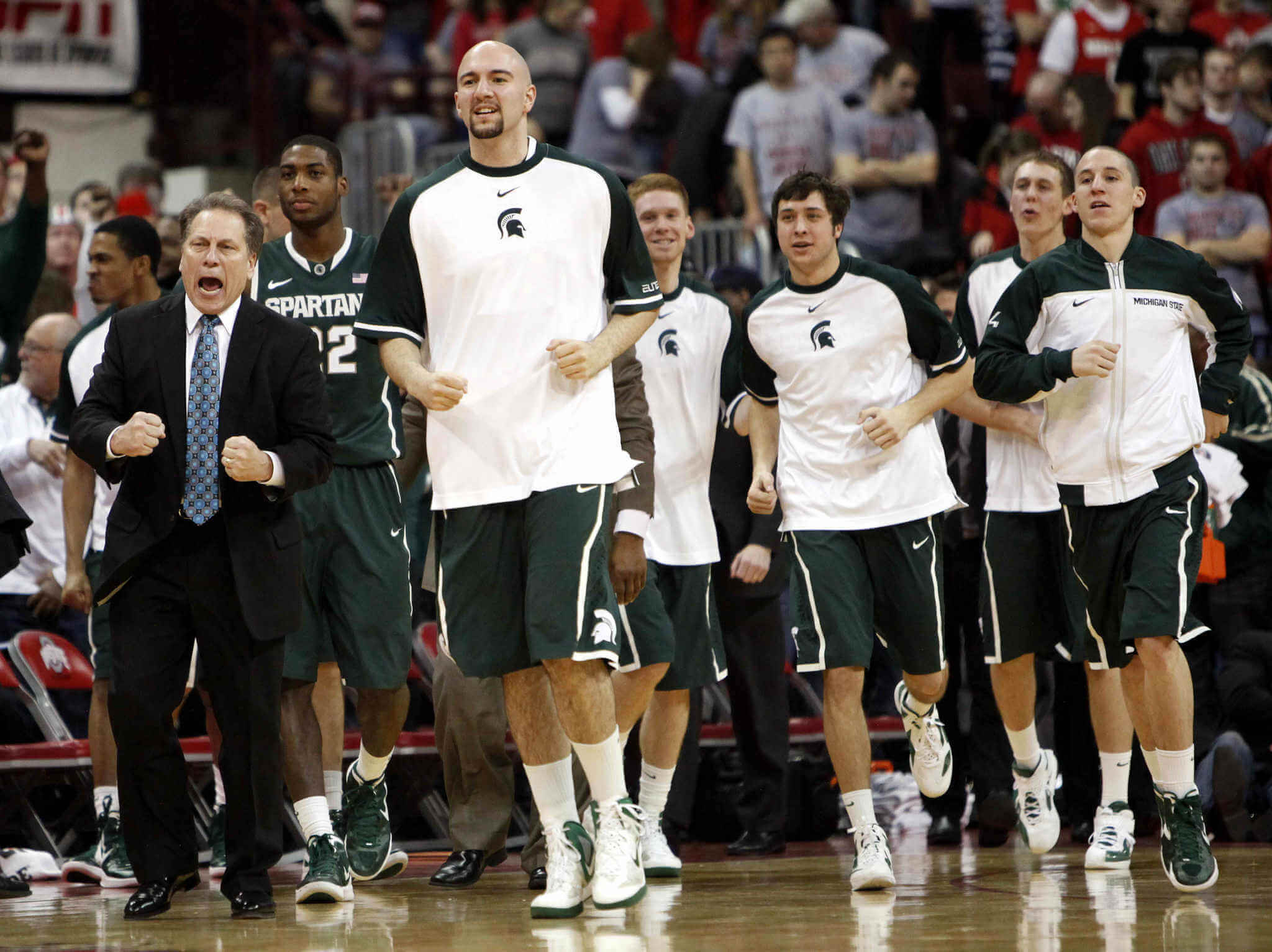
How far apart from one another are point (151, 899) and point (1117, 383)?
3.82 metres

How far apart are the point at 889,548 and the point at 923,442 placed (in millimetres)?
431

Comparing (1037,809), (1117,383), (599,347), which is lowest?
(1037,809)

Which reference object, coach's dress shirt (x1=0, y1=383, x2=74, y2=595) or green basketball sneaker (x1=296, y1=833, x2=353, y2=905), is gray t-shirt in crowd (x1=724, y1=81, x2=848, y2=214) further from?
green basketball sneaker (x1=296, y1=833, x2=353, y2=905)

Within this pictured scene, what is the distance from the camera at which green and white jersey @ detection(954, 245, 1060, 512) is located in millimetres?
7590

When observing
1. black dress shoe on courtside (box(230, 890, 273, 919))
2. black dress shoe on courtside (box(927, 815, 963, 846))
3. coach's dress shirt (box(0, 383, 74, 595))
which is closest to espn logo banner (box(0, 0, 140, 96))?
coach's dress shirt (box(0, 383, 74, 595))

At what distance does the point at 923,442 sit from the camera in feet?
23.0

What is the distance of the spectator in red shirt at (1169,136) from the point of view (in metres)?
12.6

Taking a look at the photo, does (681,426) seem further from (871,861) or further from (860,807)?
(871,861)

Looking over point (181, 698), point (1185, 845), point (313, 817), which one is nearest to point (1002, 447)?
point (1185, 845)

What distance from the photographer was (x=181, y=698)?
6039 mm

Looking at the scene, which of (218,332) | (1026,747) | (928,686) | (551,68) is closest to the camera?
(218,332)

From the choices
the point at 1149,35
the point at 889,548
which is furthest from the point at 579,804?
the point at 1149,35

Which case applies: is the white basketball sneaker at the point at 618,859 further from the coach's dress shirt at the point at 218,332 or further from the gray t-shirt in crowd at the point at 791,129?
the gray t-shirt in crowd at the point at 791,129

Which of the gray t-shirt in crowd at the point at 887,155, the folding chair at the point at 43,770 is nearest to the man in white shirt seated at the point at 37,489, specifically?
the folding chair at the point at 43,770
